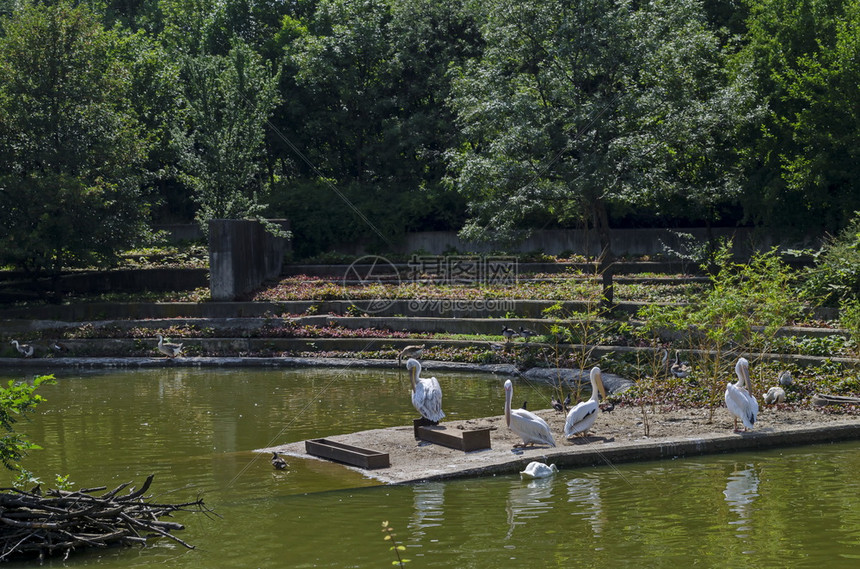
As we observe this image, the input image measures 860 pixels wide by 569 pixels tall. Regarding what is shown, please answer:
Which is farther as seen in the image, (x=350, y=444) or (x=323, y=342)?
(x=323, y=342)

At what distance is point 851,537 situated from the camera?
30.1 ft

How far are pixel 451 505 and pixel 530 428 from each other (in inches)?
92.4

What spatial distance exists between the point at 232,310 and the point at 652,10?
1390cm

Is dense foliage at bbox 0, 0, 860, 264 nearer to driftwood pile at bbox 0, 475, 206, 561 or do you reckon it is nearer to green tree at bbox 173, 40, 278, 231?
green tree at bbox 173, 40, 278, 231

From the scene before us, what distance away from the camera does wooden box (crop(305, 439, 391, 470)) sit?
39.5 ft

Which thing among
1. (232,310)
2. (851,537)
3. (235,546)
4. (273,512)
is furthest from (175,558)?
(232,310)

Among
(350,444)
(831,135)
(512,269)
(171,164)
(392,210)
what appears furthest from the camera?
(171,164)

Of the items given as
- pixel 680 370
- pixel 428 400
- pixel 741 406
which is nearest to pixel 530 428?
pixel 428 400

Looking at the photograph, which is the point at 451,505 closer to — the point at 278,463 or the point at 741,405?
the point at 278,463

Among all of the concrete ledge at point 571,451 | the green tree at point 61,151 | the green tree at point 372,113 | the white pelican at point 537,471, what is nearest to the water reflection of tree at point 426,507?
the concrete ledge at point 571,451

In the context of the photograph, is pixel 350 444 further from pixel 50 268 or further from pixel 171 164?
pixel 171 164

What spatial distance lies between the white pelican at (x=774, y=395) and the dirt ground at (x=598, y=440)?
0.14 metres

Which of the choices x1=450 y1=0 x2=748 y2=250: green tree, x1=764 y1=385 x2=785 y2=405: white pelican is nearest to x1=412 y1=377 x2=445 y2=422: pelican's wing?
x1=764 y1=385 x2=785 y2=405: white pelican

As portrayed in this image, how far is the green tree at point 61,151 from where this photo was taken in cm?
2592
